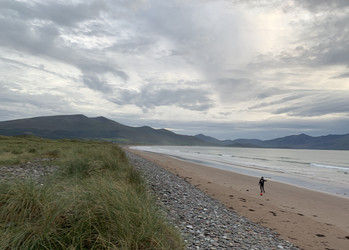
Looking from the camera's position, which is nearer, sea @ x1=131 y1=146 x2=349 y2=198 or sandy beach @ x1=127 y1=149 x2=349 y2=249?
sandy beach @ x1=127 y1=149 x2=349 y2=249

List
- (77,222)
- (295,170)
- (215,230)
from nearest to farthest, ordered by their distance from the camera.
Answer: (77,222) → (215,230) → (295,170)

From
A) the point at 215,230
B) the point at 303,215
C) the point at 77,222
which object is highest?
the point at 77,222

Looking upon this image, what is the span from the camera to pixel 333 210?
12508mm

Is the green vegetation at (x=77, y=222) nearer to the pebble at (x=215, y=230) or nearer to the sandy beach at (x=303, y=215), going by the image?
the pebble at (x=215, y=230)

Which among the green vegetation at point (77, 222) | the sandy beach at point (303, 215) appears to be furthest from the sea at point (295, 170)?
the green vegetation at point (77, 222)

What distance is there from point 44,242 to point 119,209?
1288 millimetres

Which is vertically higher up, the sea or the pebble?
the pebble

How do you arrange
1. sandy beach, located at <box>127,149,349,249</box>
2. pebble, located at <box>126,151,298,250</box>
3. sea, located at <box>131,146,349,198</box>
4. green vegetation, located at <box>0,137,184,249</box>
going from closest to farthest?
green vegetation, located at <box>0,137,184,249</box>
pebble, located at <box>126,151,298,250</box>
sandy beach, located at <box>127,149,349,249</box>
sea, located at <box>131,146,349,198</box>

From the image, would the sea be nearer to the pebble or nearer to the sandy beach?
the sandy beach

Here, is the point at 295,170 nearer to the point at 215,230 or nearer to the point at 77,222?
the point at 215,230

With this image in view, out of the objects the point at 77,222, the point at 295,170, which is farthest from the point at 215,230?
the point at 295,170

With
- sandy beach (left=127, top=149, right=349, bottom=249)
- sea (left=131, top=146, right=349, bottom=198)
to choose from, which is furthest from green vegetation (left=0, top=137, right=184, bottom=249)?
sea (left=131, top=146, right=349, bottom=198)

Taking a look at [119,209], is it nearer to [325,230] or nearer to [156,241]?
[156,241]

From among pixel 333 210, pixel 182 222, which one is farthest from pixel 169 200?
pixel 333 210
